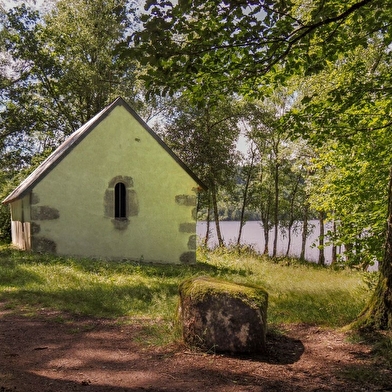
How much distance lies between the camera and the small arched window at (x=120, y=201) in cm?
1582

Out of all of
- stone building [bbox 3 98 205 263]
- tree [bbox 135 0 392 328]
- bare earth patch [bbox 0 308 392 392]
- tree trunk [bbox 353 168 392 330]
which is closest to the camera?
bare earth patch [bbox 0 308 392 392]

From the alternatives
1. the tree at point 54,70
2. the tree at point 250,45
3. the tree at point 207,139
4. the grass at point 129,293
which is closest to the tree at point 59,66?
the tree at point 54,70

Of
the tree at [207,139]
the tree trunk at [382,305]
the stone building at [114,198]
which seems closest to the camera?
the tree trunk at [382,305]

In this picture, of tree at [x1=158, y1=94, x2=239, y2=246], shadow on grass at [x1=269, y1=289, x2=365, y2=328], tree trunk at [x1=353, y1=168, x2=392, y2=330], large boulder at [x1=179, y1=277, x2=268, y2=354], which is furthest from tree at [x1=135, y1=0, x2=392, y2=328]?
tree at [x1=158, y1=94, x2=239, y2=246]

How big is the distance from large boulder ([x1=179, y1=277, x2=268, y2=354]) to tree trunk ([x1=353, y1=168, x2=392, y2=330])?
1.72 m

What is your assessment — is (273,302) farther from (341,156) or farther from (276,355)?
(341,156)

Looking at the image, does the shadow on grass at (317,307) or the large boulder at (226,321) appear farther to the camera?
the shadow on grass at (317,307)

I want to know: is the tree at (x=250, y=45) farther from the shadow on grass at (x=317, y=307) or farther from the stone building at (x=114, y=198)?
the stone building at (x=114, y=198)

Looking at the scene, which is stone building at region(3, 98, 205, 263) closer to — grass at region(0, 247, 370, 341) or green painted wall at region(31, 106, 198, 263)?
green painted wall at region(31, 106, 198, 263)

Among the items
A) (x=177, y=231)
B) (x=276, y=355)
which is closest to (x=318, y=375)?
(x=276, y=355)

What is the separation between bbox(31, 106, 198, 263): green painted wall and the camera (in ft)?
48.4

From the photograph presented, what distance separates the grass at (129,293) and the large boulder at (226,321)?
0.62m

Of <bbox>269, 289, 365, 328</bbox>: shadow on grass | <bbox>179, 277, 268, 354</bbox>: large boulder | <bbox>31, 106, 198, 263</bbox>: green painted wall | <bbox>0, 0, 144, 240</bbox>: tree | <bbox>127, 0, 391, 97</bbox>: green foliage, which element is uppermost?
<bbox>0, 0, 144, 240</bbox>: tree

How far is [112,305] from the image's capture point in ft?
27.0
